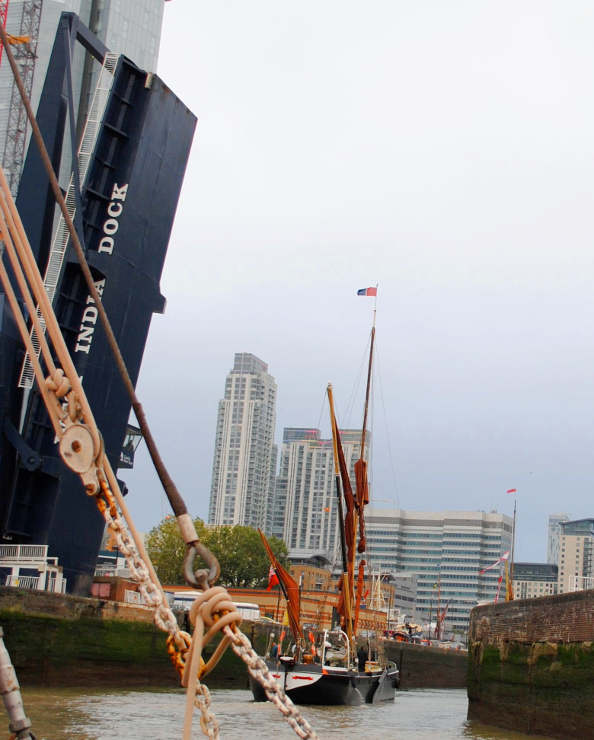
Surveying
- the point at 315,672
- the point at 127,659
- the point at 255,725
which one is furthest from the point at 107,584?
the point at 255,725

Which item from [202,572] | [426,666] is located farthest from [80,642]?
[426,666]

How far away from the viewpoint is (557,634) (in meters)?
19.7

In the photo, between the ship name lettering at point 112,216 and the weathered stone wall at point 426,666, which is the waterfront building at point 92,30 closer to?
the weathered stone wall at point 426,666

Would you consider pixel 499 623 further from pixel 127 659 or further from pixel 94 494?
pixel 94 494

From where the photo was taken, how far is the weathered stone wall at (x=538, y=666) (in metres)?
18.2

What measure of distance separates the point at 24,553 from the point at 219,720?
7.27m

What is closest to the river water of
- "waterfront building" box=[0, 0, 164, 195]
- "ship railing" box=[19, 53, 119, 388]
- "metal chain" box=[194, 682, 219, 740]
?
"ship railing" box=[19, 53, 119, 388]

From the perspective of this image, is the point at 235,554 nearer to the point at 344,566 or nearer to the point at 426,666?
the point at 426,666

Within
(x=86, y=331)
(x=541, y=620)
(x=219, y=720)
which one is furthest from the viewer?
(x=86, y=331)

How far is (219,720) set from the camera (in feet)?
73.4

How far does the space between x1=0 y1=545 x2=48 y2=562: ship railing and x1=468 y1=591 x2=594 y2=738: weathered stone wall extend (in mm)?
10977

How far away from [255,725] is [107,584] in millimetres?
10969

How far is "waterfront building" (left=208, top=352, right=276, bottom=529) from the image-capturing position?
189125mm

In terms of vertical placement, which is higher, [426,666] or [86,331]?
[86,331]
